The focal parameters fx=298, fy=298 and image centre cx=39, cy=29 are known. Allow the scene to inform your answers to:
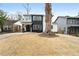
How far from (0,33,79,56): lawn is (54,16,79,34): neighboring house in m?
0.12

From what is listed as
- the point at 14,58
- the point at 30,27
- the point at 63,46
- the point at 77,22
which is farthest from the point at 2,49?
the point at 77,22

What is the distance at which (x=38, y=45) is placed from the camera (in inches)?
188

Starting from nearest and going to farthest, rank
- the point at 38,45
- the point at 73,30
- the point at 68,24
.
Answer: the point at 38,45 < the point at 73,30 < the point at 68,24

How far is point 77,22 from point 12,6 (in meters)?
1.11

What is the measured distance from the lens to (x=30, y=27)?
16.1 feet

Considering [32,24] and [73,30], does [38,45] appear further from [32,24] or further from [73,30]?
A: [73,30]

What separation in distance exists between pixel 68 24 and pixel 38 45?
69 cm

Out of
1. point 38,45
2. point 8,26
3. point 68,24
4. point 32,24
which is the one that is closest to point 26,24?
point 32,24

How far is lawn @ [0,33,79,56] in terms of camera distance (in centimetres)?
473

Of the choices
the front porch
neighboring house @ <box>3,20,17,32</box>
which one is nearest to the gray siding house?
neighboring house @ <box>3,20,17,32</box>

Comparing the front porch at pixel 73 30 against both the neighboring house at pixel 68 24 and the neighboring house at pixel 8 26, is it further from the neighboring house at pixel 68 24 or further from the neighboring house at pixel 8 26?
the neighboring house at pixel 8 26

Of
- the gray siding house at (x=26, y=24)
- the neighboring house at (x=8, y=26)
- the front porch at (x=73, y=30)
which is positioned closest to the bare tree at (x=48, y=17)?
the gray siding house at (x=26, y=24)

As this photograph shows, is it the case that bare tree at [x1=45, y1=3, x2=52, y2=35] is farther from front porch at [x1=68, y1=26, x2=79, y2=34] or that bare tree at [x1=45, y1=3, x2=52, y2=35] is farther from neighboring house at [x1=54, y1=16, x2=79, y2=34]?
front porch at [x1=68, y1=26, x2=79, y2=34]

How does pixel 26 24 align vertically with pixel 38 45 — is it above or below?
above
